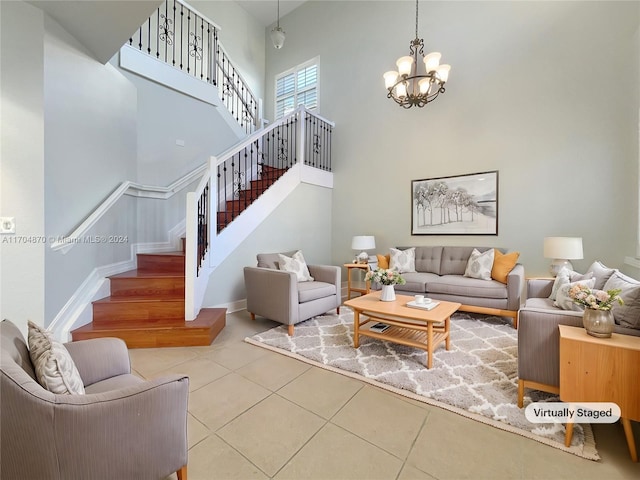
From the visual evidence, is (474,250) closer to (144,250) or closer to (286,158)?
(286,158)

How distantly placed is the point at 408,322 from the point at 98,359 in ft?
7.81

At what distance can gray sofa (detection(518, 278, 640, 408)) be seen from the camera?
1.72 metres

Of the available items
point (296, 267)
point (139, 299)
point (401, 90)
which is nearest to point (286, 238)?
point (296, 267)

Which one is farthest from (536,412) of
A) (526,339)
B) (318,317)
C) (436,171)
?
(436,171)

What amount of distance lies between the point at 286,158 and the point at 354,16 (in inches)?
118

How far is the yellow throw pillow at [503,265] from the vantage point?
3627 millimetres

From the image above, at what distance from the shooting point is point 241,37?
633 centimetres

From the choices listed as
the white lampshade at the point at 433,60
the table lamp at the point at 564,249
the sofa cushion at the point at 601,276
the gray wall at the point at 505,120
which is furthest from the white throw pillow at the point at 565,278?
the white lampshade at the point at 433,60

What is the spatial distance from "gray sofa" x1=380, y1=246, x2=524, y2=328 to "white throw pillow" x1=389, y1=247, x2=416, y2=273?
130mm

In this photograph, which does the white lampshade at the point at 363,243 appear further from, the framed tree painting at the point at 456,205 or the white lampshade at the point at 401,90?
the white lampshade at the point at 401,90

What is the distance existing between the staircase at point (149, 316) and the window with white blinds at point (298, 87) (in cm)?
445

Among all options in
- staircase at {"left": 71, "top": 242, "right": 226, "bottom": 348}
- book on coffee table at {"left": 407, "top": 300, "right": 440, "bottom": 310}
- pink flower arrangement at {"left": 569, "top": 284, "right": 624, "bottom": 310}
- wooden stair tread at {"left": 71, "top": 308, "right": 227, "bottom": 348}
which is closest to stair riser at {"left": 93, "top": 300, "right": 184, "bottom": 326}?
staircase at {"left": 71, "top": 242, "right": 226, "bottom": 348}

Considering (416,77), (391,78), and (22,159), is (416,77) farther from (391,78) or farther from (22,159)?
(22,159)

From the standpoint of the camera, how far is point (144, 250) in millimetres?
4180
